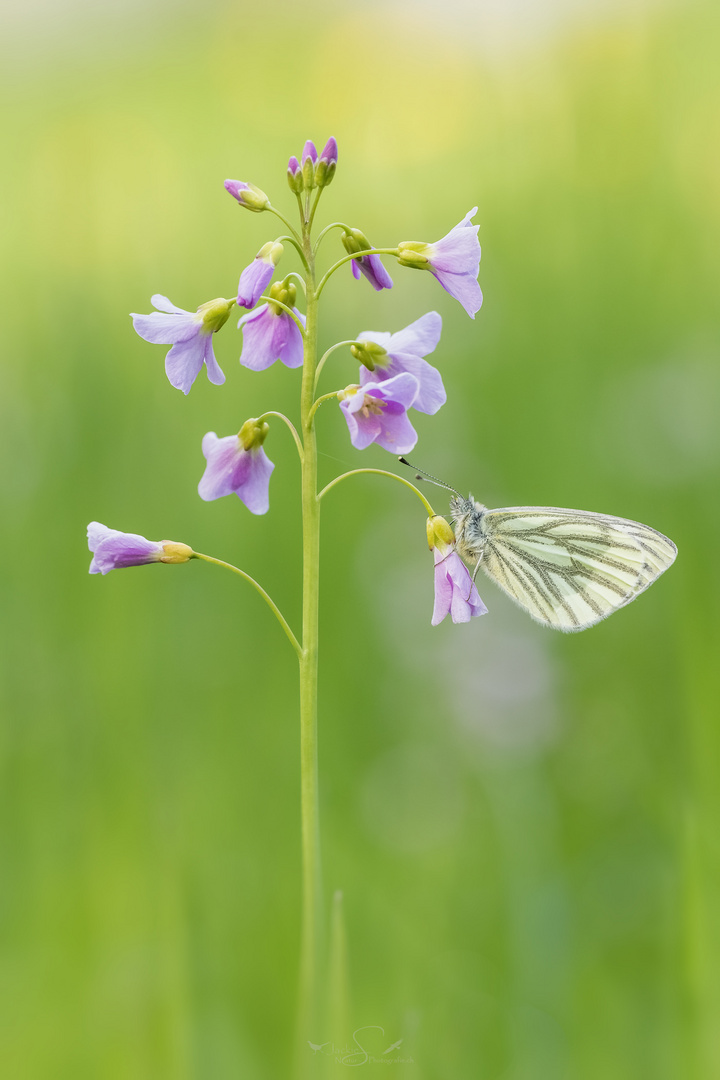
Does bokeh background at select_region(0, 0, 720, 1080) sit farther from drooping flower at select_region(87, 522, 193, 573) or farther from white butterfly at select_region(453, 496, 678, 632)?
drooping flower at select_region(87, 522, 193, 573)

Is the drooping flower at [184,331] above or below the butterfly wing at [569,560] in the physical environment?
above

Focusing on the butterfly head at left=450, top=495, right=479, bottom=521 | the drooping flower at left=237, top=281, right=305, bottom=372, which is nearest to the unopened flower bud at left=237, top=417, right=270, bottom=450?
the drooping flower at left=237, top=281, right=305, bottom=372

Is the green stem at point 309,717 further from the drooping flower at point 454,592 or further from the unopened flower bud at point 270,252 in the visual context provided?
the drooping flower at point 454,592

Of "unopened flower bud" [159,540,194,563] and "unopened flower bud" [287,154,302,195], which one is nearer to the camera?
"unopened flower bud" [287,154,302,195]

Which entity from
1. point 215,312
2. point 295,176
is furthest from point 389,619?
point 295,176

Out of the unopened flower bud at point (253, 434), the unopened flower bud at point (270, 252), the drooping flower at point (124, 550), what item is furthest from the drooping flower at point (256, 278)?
the drooping flower at point (124, 550)

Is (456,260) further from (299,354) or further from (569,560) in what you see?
(569,560)

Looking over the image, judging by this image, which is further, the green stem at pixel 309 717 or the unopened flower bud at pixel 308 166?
the unopened flower bud at pixel 308 166
